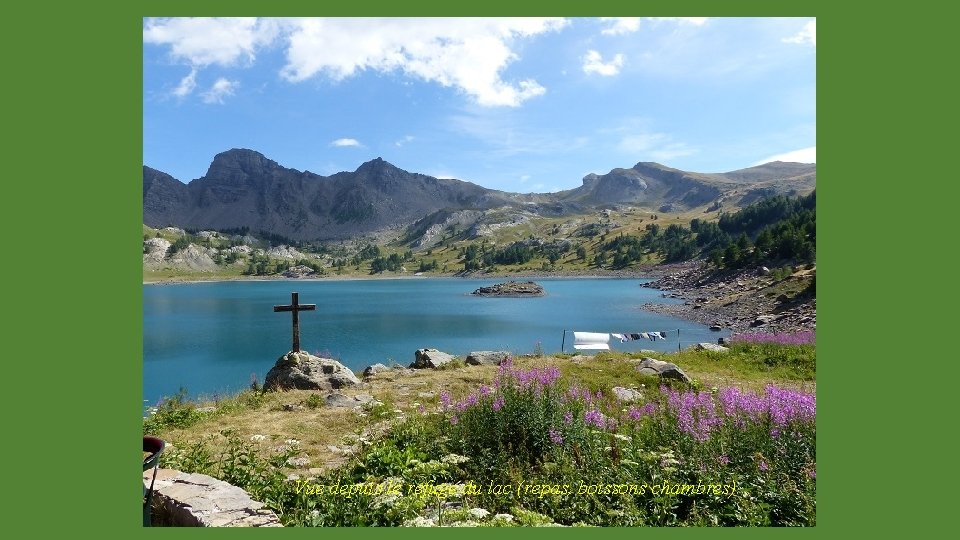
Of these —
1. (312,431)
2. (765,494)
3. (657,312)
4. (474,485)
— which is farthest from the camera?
(657,312)

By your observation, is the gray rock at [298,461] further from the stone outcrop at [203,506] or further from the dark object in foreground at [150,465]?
the dark object in foreground at [150,465]

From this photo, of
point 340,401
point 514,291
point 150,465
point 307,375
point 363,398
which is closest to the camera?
point 150,465

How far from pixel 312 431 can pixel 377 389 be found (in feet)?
14.0

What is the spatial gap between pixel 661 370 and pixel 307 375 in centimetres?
1103

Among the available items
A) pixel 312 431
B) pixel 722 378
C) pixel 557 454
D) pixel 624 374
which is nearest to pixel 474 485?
pixel 557 454

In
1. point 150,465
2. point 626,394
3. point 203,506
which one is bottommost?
point 626,394

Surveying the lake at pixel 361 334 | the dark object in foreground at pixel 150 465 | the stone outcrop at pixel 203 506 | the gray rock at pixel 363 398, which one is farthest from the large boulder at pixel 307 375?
Result: the dark object in foreground at pixel 150 465

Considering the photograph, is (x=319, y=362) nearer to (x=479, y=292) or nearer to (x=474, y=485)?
(x=474, y=485)

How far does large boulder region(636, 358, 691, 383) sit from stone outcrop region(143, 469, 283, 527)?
12264mm

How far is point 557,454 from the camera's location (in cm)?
663

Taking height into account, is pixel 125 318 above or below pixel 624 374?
above

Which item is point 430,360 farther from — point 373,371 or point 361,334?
point 361,334

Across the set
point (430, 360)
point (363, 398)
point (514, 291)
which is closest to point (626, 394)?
point (363, 398)

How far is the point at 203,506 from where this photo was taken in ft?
18.7
